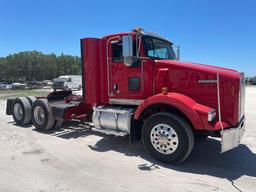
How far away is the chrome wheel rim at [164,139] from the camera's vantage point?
5316 mm

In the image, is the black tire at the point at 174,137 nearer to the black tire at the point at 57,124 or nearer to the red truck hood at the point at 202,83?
the red truck hood at the point at 202,83

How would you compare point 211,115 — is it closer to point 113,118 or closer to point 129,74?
point 129,74

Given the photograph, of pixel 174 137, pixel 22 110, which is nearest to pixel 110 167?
pixel 174 137

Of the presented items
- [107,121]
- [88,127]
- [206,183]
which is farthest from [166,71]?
[88,127]

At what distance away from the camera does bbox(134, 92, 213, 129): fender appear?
506 centimetres

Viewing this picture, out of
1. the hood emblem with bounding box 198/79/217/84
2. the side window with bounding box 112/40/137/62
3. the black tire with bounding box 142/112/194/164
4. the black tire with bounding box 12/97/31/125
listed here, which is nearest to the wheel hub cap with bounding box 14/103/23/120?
the black tire with bounding box 12/97/31/125

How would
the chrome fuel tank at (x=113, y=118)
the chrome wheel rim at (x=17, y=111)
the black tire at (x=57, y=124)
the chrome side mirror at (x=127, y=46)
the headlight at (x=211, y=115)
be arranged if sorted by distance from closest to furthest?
the headlight at (x=211, y=115) → the chrome side mirror at (x=127, y=46) → the chrome fuel tank at (x=113, y=118) → the black tire at (x=57, y=124) → the chrome wheel rim at (x=17, y=111)

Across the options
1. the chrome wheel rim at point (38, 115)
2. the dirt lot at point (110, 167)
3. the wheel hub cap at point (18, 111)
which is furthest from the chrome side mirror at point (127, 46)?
the wheel hub cap at point (18, 111)

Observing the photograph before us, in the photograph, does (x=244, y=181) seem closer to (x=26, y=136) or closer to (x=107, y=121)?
(x=107, y=121)

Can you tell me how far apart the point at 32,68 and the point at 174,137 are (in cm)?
9633

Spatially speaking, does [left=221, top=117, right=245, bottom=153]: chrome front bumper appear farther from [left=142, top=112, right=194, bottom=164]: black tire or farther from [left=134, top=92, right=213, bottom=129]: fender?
[left=142, top=112, right=194, bottom=164]: black tire

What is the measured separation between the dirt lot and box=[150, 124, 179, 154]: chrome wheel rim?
13.4 inches

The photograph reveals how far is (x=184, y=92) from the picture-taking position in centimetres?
572

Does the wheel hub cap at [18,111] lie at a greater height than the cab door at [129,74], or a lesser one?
lesser
